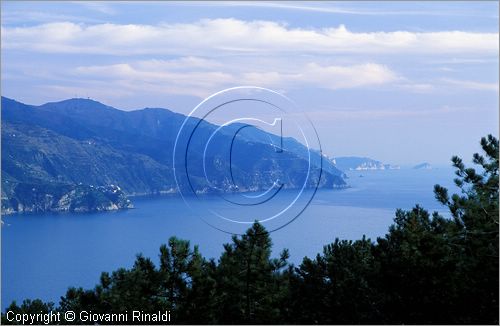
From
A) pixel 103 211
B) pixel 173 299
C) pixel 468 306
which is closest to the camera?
pixel 468 306

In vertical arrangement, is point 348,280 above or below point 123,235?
above

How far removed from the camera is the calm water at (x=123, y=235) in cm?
7356

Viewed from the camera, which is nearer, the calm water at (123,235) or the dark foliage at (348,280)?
the dark foliage at (348,280)

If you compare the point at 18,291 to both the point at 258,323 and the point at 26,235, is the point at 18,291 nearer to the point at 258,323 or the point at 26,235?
the point at 26,235

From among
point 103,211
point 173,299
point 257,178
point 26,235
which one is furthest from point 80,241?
point 173,299

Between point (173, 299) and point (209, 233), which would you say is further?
point (209, 233)

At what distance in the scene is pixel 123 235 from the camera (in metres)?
104

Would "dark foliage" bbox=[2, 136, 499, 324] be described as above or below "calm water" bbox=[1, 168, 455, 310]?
above

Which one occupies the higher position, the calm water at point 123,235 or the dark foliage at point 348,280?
the dark foliage at point 348,280

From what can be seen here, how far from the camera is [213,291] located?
638 inches

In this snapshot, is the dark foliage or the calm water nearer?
the dark foliage

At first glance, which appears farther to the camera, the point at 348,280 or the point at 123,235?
the point at 123,235

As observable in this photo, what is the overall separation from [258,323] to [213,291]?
5.65 feet

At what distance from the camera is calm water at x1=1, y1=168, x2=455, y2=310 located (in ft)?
241
